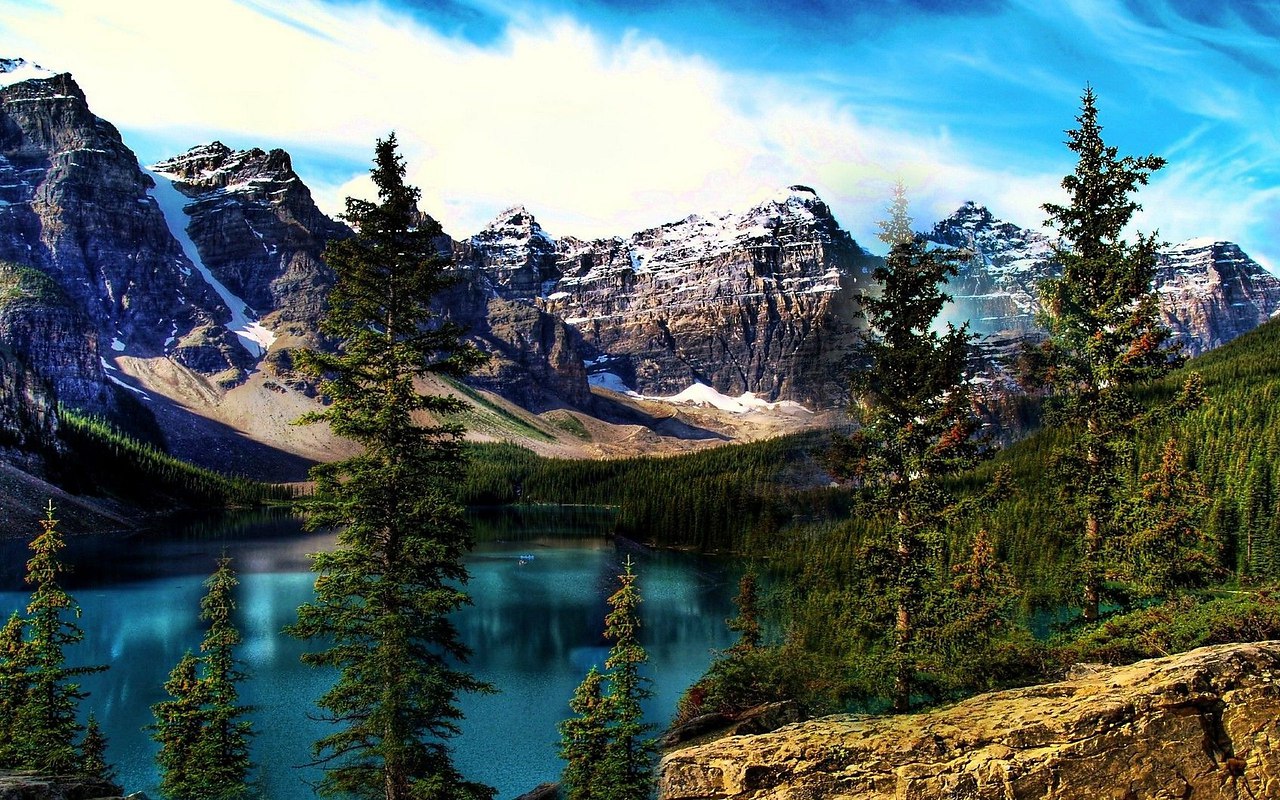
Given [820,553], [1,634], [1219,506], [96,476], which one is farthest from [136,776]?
[96,476]

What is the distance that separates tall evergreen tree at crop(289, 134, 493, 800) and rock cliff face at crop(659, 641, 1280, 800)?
34.5 ft

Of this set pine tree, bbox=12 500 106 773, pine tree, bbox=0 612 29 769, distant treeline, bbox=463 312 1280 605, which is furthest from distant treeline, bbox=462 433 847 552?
pine tree, bbox=0 612 29 769

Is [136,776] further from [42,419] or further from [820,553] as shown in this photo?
[42,419]

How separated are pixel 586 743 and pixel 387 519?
488 inches

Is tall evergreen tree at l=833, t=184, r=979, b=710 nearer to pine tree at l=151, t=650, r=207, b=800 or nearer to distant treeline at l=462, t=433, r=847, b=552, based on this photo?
pine tree at l=151, t=650, r=207, b=800

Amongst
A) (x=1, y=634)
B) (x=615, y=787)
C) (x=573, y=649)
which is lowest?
(x=573, y=649)

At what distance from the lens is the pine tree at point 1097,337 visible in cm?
1891

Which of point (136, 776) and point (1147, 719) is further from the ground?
point (1147, 719)

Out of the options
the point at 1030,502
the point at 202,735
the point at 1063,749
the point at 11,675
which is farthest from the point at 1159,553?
the point at 1030,502

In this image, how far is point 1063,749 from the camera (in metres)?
6.66

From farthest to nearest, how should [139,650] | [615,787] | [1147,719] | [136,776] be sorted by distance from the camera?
[139,650] < [136,776] < [615,787] < [1147,719]

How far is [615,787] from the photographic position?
2480cm

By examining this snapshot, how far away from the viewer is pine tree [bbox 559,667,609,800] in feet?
82.8

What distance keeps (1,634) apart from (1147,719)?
33198 millimetres
